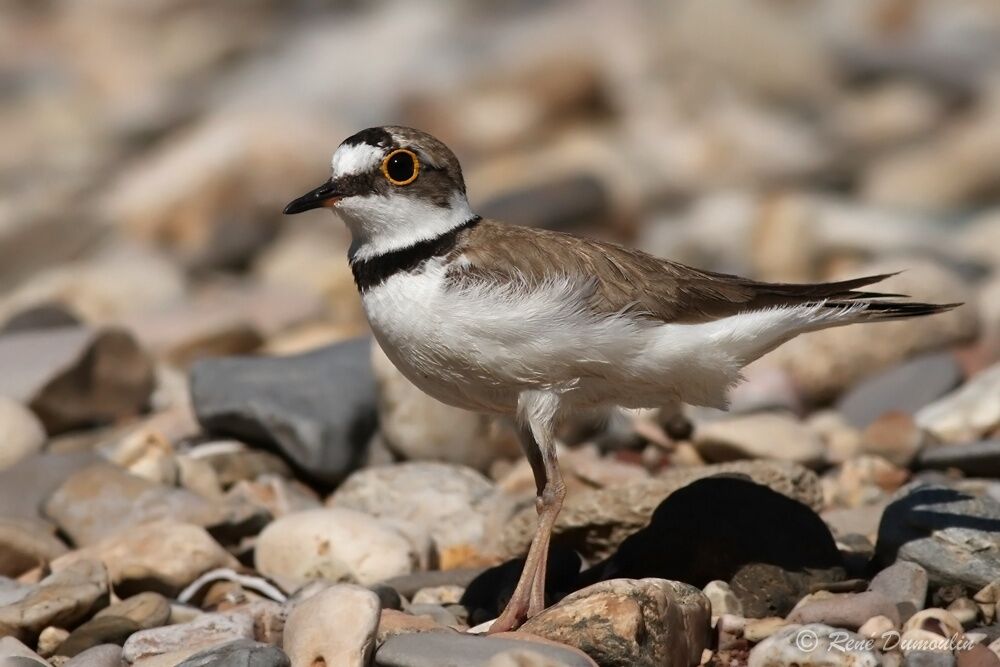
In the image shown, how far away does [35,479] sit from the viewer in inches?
271

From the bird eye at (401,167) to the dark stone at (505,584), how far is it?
1.65 m

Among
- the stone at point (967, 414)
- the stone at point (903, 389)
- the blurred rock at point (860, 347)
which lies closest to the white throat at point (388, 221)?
the stone at point (967, 414)

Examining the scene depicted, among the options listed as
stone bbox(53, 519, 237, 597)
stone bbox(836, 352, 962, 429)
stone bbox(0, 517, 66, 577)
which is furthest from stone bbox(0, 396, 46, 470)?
stone bbox(836, 352, 962, 429)

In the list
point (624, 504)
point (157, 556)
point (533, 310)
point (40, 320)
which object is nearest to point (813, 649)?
point (624, 504)

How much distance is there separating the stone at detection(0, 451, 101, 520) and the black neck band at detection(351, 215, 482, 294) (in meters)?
2.34

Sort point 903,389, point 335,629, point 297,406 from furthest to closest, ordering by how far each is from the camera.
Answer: point 903,389, point 297,406, point 335,629

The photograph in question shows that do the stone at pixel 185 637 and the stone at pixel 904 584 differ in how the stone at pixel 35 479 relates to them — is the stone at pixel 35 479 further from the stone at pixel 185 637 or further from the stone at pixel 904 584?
the stone at pixel 904 584

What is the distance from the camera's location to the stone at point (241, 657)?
4512 millimetres

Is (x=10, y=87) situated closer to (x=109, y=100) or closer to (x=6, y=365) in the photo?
(x=109, y=100)

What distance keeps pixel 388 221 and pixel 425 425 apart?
2.26 meters

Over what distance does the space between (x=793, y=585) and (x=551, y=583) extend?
40.0 inches

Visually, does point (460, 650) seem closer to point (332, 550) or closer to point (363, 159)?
point (332, 550)

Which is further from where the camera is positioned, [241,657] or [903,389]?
[903,389]

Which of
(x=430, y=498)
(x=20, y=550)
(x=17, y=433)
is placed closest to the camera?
(x=20, y=550)
